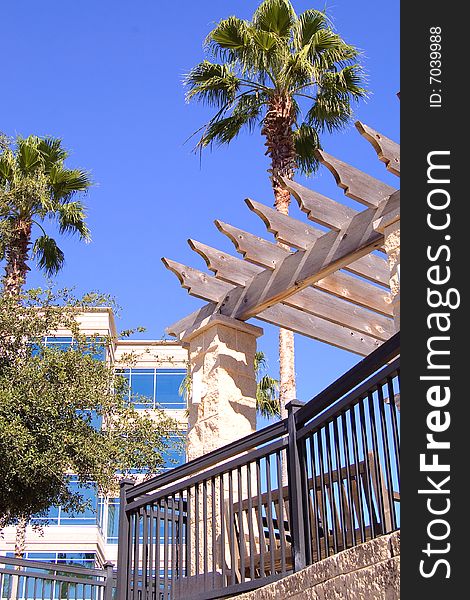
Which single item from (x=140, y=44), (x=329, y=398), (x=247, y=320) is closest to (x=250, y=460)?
(x=329, y=398)

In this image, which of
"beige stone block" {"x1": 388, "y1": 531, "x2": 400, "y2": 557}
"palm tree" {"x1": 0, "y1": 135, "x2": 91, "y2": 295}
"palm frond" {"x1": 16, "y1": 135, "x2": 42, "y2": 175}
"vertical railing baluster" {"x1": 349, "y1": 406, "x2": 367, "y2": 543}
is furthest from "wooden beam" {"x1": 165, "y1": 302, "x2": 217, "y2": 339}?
"palm frond" {"x1": 16, "y1": 135, "x2": 42, "y2": 175}

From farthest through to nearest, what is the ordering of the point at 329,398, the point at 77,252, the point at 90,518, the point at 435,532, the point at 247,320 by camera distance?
the point at 90,518
the point at 77,252
the point at 247,320
the point at 329,398
the point at 435,532

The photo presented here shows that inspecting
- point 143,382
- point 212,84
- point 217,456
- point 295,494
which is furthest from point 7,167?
point 143,382

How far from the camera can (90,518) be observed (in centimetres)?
2981

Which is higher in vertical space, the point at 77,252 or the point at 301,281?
the point at 77,252

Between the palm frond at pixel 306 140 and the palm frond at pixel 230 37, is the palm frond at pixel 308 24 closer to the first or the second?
the palm frond at pixel 230 37

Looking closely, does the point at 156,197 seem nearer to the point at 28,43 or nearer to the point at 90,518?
the point at 28,43

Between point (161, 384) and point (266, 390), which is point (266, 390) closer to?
point (266, 390)

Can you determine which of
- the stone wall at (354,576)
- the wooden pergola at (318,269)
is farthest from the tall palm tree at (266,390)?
the stone wall at (354,576)

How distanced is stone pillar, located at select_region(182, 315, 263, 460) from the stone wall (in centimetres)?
361

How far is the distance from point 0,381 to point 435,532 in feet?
41.5

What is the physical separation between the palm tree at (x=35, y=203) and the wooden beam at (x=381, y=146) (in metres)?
11.1

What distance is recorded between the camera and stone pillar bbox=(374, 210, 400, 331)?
256 inches

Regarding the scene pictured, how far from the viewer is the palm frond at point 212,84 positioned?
16.5 meters
